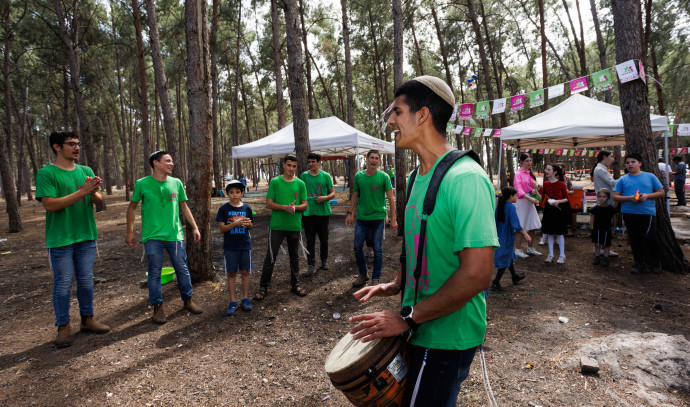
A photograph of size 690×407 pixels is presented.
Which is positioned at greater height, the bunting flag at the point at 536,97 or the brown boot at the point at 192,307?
the bunting flag at the point at 536,97

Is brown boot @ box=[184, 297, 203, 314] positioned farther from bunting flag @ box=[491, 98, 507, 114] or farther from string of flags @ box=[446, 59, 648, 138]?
bunting flag @ box=[491, 98, 507, 114]

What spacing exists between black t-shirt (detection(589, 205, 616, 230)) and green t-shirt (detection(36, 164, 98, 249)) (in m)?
7.95

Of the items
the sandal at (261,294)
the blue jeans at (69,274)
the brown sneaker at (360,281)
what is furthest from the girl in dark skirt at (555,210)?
the blue jeans at (69,274)

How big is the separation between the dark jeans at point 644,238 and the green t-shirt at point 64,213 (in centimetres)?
804

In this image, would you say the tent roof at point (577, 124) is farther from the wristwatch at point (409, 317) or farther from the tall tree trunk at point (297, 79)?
the wristwatch at point (409, 317)

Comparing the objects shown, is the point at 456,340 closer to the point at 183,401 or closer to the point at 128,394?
the point at 183,401

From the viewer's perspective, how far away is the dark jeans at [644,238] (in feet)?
18.7

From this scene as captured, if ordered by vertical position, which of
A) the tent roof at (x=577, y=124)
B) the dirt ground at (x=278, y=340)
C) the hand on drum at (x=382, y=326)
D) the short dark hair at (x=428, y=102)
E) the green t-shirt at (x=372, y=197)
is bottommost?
the dirt ground at (x=278, y=340)

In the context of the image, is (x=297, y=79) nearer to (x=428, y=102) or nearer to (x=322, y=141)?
(x=322, y=141)

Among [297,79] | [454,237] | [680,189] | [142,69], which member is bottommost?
[680,189]

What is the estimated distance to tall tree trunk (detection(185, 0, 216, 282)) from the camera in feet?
16.7

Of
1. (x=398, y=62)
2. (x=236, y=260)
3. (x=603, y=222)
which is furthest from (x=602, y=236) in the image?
(x=236, y=260)

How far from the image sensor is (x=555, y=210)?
6.46 metres

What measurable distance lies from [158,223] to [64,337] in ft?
5.03
